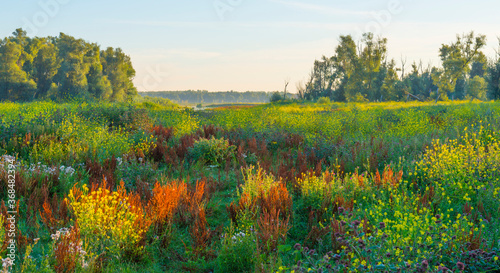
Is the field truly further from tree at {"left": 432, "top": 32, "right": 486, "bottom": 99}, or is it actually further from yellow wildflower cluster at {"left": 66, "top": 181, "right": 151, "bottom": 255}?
tree at {"left": 432, "top": 32, "right": 486, "bottom": 99}

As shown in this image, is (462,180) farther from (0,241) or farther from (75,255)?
(0,241)

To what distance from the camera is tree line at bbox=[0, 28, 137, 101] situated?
45.9m

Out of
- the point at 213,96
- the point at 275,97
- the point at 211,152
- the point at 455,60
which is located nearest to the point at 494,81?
the point at 455,60

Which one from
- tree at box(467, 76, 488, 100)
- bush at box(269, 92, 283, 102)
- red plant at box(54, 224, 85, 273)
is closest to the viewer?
red plant at box(54, 224, 85, 273)

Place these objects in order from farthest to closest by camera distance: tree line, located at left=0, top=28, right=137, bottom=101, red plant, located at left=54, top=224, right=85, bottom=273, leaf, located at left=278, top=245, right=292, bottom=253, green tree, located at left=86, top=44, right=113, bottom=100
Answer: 1. green tree, located at left=86, top=44, right=113, bottom=100
2. tree line, located at left=0, top=28, right=137, bottom=101
3. leaf, located at left=278, top=245, right=292, bottom=253
4. red plant, located at left=54, top=224, right=85, bottom=273

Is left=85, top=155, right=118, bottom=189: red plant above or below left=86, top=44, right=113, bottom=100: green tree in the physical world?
below

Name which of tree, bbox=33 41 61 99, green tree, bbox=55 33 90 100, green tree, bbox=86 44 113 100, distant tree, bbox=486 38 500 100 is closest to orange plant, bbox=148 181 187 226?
distant tree, bbox=486 38 500 100

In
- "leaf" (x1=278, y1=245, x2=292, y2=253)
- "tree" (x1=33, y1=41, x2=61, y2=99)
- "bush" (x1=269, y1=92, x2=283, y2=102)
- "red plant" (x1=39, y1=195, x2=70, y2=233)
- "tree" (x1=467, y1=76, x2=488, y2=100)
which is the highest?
"tree" (x1=33, y1=41, x2=61, y2=99)

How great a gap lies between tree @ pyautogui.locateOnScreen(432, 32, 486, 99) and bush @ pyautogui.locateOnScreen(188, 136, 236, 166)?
44452 millimetres

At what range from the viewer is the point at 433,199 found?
4781 millimetres

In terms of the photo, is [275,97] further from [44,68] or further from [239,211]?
[239,211]

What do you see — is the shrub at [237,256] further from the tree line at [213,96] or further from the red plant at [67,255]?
the tree line at [213,96]

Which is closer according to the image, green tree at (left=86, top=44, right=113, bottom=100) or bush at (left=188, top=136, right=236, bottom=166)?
bush at (left=188, top=136, right=236, bottom=166)

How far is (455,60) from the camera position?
146 feet
